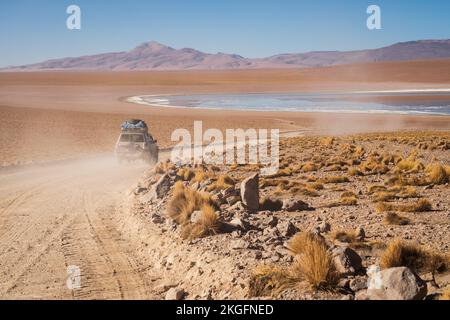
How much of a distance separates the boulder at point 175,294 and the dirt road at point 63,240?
0.40 metres

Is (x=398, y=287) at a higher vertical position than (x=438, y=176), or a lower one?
higher

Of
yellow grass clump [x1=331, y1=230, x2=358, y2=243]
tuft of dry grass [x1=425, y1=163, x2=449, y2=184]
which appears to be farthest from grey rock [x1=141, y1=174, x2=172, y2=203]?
tuft of dry grass [x1=425, y1=163, x2=449, y2=184]

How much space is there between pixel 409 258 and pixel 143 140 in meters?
16.0

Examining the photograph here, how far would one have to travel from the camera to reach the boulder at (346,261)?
24.0 feet

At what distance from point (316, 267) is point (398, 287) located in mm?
1213

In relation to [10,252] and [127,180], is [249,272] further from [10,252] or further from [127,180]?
[127,180]

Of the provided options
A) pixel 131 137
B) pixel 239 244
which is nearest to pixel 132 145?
pixel 131 137

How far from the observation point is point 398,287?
6.12 meters

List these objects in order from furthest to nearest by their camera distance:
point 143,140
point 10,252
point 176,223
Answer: point 143,140 < point 176,223 < point 10,252

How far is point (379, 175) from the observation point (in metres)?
18.2

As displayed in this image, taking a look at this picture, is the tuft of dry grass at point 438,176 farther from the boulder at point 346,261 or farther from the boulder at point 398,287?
the boulder at point 398,287

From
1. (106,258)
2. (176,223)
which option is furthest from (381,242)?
(106,258)

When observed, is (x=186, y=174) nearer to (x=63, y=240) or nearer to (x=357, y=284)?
(x=63, y=240)
